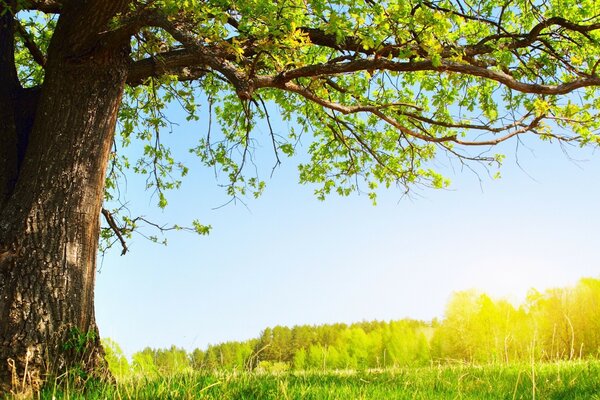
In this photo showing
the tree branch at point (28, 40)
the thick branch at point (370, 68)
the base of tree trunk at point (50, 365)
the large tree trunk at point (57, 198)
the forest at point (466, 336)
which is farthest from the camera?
the forest at point (466, 336)

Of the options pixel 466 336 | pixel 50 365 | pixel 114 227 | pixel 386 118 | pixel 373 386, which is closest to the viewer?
pixel 373 386

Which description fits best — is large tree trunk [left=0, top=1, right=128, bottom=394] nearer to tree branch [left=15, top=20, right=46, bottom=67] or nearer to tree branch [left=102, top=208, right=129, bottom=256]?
tree branch [left=15, top=20, right=46, bottom=67]

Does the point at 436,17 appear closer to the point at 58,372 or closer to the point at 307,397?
the point at 307,397

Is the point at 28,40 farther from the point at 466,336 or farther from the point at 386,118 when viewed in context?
the point at 466,336

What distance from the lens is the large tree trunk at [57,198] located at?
20.1ft

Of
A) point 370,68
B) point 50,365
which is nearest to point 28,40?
point 50,365

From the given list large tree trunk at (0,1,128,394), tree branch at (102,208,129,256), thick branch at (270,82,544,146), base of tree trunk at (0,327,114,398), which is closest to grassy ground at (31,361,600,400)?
base of tree trunk at (0,327,114,398)

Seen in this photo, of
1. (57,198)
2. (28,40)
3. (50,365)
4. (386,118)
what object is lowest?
(50,365)

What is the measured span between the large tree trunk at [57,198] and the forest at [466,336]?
123 centimetres

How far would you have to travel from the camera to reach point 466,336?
13.6 m

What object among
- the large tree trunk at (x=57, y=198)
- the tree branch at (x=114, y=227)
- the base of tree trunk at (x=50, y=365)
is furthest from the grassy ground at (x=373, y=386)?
the tree branch at (x=114, y=227)

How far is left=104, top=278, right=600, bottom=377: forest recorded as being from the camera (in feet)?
33.4

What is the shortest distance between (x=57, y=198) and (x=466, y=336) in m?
10.2

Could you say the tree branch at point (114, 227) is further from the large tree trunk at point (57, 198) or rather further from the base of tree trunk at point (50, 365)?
the base of tree trunk at point (50, 365)
